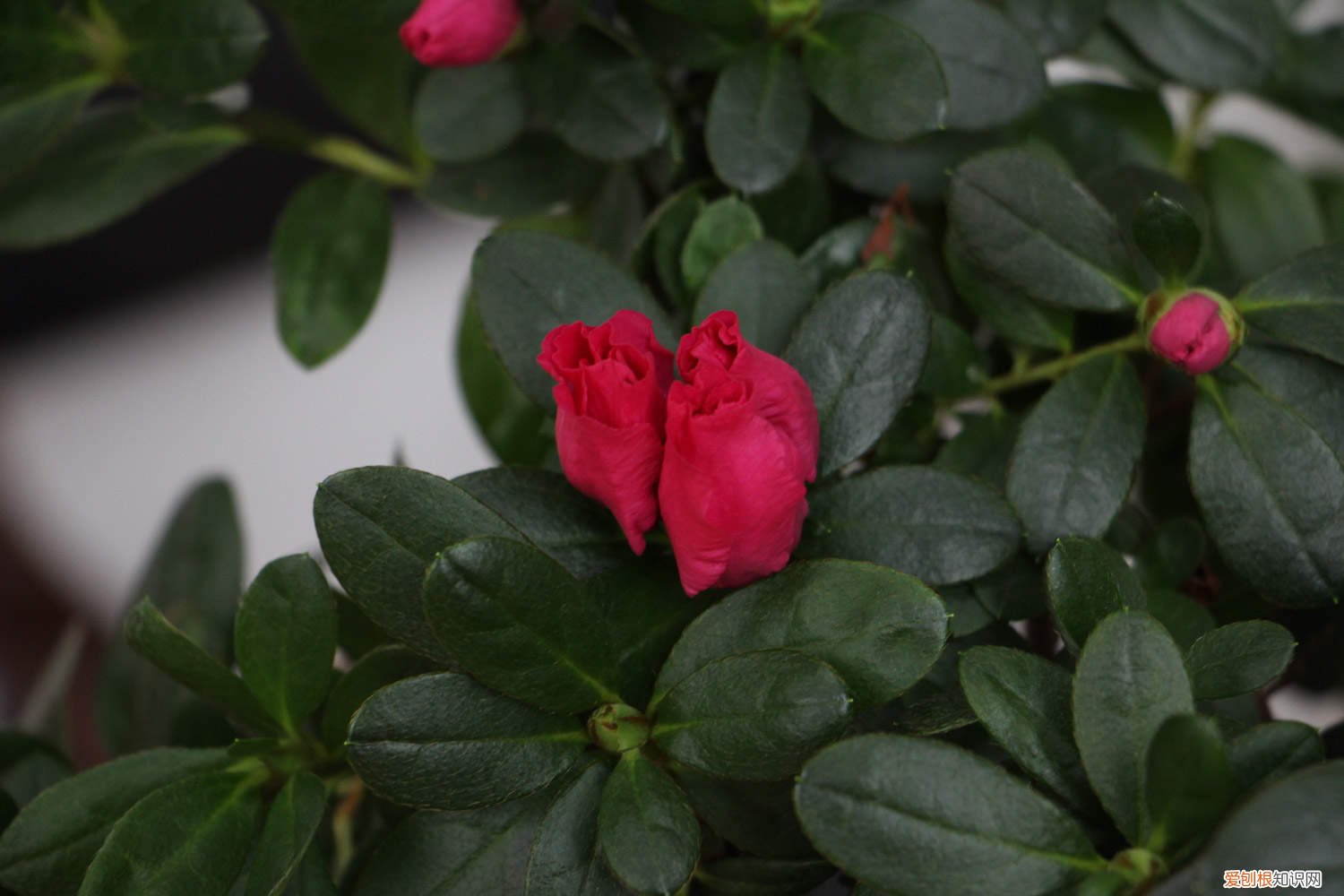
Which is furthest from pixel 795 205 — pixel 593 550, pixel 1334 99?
pixel 1334 99

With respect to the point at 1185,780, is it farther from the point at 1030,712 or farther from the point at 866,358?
the point at 866,358

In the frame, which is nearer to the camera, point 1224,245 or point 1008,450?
point 1008,450

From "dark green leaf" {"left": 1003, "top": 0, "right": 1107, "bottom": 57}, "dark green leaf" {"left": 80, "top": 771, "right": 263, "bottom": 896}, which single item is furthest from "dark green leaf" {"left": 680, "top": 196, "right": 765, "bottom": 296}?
"dark green leaf" {"left": 80, "top": 771, "right": 263, "bottom": 896}

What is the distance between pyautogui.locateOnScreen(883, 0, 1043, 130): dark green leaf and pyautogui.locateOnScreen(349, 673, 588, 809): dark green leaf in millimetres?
366

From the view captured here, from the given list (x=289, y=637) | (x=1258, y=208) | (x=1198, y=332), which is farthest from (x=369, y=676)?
(x=1258, y=208)

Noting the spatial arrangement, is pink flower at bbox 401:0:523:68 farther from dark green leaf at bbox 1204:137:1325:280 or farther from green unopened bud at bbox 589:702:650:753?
dark green leaf at bbox 1204:137:1325:280

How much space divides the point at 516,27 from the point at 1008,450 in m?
0.34

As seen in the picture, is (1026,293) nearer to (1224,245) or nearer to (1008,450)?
(1008,450)

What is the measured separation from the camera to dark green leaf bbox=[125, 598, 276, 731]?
1.74 ft

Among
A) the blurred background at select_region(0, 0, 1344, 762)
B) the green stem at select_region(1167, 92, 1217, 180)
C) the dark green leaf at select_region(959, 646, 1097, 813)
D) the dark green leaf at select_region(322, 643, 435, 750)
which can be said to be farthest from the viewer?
the blurred background at select_region(0, 0, 1344, 762)

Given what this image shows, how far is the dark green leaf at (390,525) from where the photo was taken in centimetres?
48

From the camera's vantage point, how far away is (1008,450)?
2.03 feet

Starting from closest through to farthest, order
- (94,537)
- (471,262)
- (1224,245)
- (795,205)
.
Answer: (471,262), (795,205), (1224,245), (94,537)

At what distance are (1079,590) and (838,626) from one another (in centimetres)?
10
